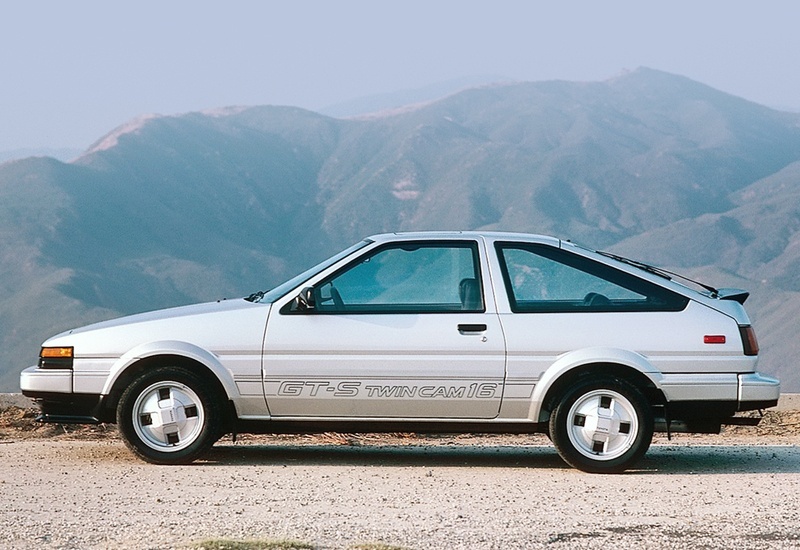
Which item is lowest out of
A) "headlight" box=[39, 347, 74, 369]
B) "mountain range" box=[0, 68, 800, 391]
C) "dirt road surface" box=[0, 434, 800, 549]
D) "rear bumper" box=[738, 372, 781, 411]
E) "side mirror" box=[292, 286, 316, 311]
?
"dirt road surface" box=[0, 434, 800, 549]

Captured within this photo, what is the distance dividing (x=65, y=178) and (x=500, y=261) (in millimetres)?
171021

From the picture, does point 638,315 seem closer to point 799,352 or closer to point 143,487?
point 143,487

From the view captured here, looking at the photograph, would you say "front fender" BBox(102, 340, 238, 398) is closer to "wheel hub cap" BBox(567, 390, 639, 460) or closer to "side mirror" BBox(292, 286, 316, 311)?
"side mirror" BBox(292, 286, 316, 311)

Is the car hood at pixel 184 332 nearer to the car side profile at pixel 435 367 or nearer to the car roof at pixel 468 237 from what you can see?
the car side profile at pixel 435 367

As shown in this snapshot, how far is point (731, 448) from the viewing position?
1095cm

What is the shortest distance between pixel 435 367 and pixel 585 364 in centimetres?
102

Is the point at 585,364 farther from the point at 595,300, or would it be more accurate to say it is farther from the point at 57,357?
the point at 57,357

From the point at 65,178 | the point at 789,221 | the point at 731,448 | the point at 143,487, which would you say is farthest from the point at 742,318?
the point at 65,178

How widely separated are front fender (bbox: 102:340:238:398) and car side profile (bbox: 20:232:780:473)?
12 millimetres

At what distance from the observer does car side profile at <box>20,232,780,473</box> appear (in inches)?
347

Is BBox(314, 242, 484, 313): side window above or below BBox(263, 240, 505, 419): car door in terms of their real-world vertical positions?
above

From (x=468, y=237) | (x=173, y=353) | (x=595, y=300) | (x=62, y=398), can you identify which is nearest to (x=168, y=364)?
(x=173, y=353)

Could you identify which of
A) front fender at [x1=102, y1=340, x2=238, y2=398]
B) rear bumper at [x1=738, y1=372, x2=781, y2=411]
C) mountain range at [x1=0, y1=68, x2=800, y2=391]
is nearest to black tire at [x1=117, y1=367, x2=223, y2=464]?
front fender at [x1=102, y1=340, x2=238, y2=398]

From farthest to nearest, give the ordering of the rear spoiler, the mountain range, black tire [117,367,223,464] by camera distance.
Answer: the mountain range
the rear spoiler
black tire [117,367,223,464]
